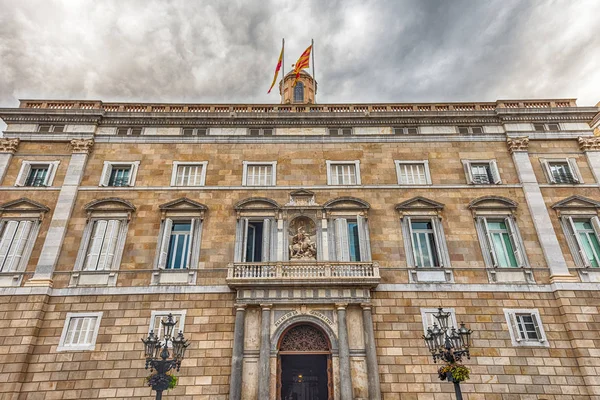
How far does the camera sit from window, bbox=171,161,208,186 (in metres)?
18.2

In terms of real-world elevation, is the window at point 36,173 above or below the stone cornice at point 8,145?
below

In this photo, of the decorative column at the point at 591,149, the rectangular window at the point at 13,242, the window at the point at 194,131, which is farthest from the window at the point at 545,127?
the rectangular window at the point at 13,242

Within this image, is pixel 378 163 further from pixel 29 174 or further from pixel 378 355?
pixel 29 174

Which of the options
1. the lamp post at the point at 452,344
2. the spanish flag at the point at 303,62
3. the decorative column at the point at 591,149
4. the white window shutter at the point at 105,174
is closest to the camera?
the lamp post at the point at 452,344

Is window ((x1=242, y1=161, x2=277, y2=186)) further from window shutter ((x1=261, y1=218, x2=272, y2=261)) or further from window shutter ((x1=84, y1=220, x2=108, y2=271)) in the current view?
window shutter ((x1=84, y1=220, x2=108, y2=271))

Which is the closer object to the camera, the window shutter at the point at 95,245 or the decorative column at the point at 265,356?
the decorative column at the point at 265,356

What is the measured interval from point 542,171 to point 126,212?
68.5 feet

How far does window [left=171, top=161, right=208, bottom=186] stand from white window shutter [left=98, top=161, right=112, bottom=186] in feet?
10.9

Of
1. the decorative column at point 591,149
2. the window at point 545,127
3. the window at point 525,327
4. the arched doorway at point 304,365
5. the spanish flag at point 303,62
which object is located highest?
the spanish flag at point 303,62

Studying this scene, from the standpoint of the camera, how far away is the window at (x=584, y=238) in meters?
16.1

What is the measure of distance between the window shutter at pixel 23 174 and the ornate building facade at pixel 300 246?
13cm

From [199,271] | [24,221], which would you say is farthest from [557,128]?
[24,221]

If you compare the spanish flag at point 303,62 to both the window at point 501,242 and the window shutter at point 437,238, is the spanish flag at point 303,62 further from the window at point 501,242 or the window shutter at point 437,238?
the window at point 501,242

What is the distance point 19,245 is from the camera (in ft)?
52.7
